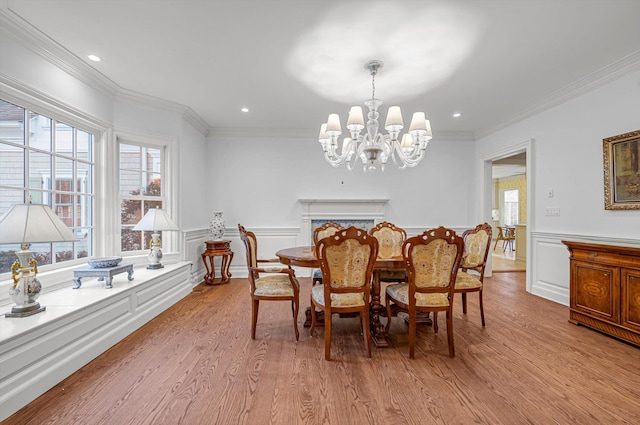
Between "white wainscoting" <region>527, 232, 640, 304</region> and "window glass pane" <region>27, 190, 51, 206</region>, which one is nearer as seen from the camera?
"window glass pane" <region>27, 190, 51, 206</region>

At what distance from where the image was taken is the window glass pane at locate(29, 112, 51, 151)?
2571 mm

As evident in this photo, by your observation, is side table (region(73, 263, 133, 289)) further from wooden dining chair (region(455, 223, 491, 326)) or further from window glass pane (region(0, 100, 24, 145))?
wooden dining chair (region(455, 223, 491, 326))

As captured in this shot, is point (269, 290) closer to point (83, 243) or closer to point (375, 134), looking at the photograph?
point (375, 134)

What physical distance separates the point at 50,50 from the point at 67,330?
2.39 metres

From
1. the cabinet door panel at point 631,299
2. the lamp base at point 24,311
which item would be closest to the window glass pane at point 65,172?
the lamp base at point 24,311

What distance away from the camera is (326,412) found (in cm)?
166

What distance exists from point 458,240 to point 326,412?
57.6 inches

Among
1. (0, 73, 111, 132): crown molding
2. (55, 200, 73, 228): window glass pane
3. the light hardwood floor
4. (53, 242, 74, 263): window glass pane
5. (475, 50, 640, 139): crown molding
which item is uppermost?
(475, 50, 640, 139): crown molding

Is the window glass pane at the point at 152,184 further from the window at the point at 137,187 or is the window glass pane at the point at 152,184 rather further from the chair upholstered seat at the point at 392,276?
the chair upholstered seat at the point at 392,276

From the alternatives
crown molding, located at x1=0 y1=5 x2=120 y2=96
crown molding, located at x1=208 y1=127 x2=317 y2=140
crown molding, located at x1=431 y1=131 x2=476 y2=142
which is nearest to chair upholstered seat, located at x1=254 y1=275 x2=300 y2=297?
crown molding, located at x1=0 y1=5 x2=120 y2=96

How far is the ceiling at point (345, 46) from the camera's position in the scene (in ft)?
6.91

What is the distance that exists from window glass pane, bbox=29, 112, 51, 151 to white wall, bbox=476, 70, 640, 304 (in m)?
5.62

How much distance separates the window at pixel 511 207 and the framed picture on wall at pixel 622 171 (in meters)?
7.80

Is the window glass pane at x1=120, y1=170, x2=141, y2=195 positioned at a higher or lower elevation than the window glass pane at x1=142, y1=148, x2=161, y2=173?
lower
